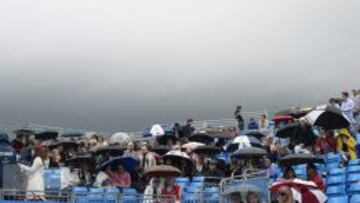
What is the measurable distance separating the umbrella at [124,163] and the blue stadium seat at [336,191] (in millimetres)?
5074

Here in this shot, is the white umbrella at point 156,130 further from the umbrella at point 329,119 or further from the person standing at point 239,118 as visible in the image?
the umbrella at point 329,119

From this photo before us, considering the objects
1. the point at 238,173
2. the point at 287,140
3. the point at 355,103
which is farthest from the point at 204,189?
the point at 355,103

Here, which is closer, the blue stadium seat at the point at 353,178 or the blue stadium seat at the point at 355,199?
the blue stadium seat at the point at 355,199

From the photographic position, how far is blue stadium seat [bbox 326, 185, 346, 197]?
16125 mm

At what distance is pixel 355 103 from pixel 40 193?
39.4 ft

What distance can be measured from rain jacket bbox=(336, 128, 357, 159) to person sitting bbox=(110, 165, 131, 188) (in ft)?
16.4

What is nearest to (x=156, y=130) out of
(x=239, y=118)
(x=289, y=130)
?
(x=239, y=118)

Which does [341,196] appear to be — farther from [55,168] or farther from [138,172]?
[55,168]

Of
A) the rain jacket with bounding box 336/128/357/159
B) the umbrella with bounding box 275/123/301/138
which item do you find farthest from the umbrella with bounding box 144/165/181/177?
the umbrella with bounding box 275/123/301/138

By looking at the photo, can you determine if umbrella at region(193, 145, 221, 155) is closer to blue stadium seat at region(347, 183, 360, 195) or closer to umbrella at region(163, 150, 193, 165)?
umbrella at region(163, 150, 193, 165)

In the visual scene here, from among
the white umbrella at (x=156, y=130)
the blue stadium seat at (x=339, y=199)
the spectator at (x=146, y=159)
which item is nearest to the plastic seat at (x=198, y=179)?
the spectator at (x=146, y=159)

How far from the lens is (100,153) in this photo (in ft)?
73.5

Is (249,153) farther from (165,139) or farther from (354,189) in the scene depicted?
(165,139)

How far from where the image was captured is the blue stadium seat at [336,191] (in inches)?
635
